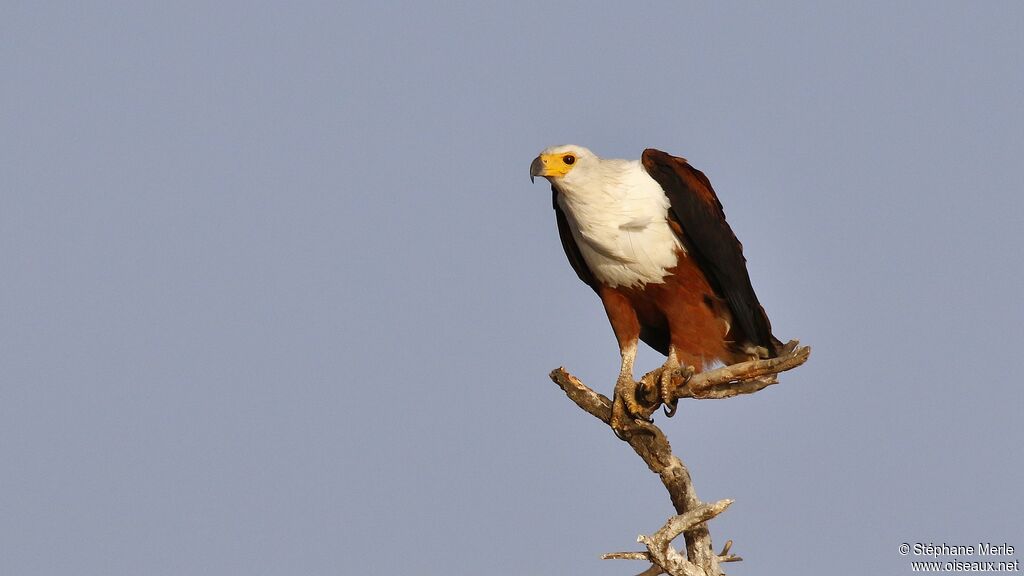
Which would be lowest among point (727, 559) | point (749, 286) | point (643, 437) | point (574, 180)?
point (727, 559)

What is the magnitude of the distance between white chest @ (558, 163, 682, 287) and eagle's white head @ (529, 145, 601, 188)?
96 millimetres

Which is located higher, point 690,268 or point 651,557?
point 690,268

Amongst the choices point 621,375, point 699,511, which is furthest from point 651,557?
point 621,375

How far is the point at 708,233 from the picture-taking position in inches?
386

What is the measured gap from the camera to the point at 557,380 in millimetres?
10453

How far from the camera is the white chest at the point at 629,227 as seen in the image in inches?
380

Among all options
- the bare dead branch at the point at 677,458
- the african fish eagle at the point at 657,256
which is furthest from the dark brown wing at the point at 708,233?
the bare dead branch at the point at 677,458

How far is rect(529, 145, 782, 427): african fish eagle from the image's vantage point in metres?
9.70

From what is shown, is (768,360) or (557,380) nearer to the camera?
(768,360)

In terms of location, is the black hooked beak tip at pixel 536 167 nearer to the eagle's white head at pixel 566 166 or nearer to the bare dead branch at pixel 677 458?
the eagle's white head at pixel 566 166

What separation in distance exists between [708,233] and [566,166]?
1.10m

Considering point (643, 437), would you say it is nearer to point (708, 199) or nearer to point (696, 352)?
point (696, 352)

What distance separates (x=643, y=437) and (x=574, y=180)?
1.99 m

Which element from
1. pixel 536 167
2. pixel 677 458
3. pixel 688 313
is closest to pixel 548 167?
pixel 536 167
